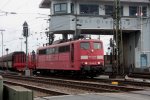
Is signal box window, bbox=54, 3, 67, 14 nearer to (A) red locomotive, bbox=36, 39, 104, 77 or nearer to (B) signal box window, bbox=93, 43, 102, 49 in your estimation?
(A) red locomotive, bbox=36, 39, 104, 77

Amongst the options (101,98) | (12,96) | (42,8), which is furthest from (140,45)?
(12,96)

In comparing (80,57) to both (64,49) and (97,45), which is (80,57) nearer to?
(97,45)

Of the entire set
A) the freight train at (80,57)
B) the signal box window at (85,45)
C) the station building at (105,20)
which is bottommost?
the freight train at (80,57)

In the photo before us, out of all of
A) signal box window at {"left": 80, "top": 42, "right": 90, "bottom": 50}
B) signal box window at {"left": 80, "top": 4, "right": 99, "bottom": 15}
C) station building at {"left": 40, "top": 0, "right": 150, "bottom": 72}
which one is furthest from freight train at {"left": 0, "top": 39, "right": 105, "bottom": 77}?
signal box window at {"left": 80, "top": 4, "right": 99, "bottom": 15}

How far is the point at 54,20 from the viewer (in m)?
54.8

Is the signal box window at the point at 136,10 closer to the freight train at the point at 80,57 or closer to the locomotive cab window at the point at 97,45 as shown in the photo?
the freight train at the point at 80,57

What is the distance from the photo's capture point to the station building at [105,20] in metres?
54.2

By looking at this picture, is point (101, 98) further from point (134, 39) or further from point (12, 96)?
point (134, 39)

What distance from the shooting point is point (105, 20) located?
2190 inches

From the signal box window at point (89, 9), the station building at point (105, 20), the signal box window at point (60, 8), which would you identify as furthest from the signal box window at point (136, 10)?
the signal box window at point (60, 8)

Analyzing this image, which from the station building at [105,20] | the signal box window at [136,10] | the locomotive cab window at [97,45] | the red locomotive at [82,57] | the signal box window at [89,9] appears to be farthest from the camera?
the signal box window at [136,10]

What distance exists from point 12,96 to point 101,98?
17.6 feet

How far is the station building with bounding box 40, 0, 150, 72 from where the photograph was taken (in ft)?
178

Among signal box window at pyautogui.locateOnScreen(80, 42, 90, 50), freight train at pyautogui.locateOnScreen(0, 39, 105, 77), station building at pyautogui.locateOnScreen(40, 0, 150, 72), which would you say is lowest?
freight train at pyautogui.locateOnScreen(0, 39, 105, 77)
